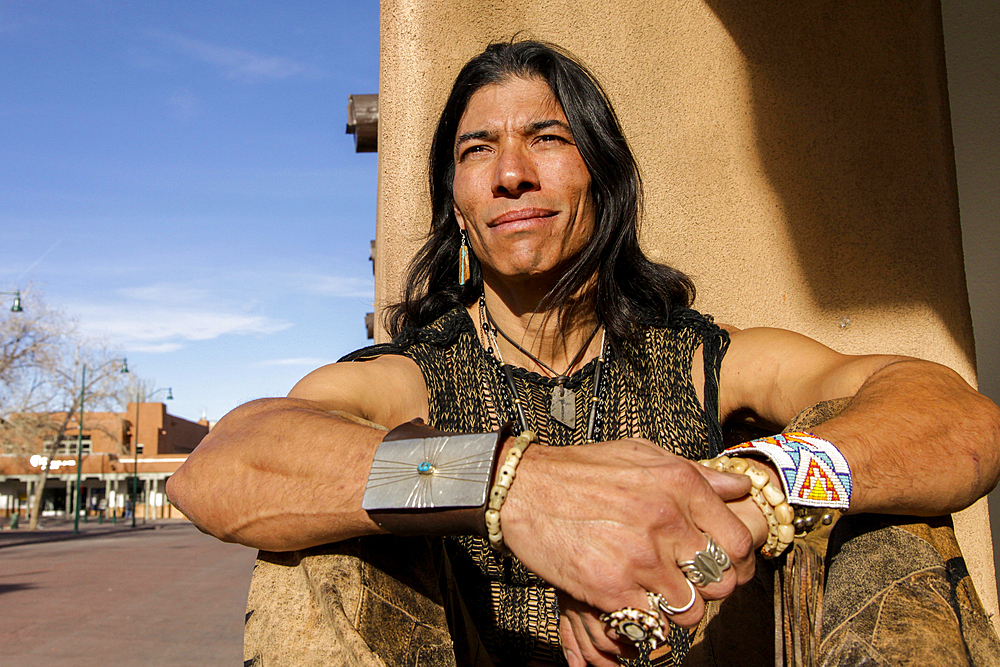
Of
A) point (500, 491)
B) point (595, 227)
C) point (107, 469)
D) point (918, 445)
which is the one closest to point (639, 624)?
point (500, 491)

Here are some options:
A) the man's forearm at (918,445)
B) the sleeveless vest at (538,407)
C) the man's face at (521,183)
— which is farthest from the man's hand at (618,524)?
the man's face at (521,183)

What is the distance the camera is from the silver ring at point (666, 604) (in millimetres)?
1218

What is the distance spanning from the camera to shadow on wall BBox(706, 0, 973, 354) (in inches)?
115

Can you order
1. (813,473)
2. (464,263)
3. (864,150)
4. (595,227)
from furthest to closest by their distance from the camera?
(864,150)
(464,263)
(595,227)
(813,473)

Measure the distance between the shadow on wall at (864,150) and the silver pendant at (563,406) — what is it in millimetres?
1469

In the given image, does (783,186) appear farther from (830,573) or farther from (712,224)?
(830,573)

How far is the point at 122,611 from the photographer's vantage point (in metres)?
8.70

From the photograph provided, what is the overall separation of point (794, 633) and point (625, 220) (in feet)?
4.44

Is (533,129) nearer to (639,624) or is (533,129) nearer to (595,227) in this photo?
(595,227)

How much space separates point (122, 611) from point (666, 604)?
928 centimetres

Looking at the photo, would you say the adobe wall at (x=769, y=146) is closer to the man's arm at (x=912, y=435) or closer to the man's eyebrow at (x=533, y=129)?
the man's eyebrow at (x=533, y=129)

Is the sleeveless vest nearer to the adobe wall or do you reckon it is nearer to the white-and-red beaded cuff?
the white-and-red beaded cuff

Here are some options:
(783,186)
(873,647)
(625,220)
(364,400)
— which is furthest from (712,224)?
(873,647)

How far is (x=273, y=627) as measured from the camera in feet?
4.25
